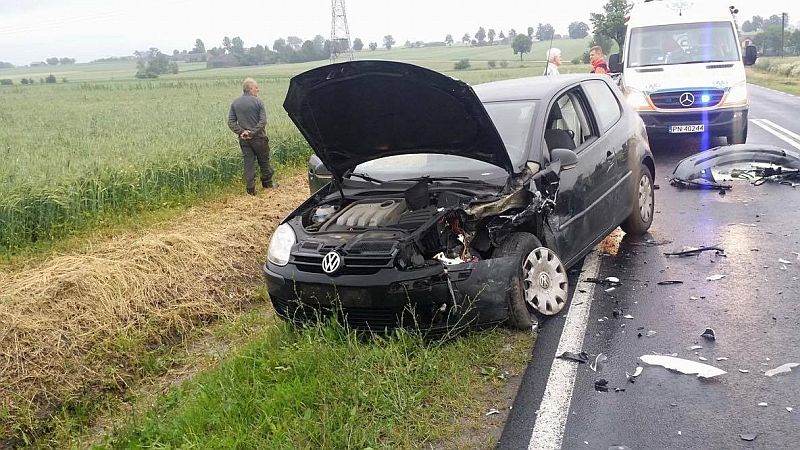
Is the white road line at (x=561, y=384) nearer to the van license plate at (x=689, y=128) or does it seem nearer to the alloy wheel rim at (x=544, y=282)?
the alloy wheel rim at (x=544, y=282)

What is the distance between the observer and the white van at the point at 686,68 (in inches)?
450

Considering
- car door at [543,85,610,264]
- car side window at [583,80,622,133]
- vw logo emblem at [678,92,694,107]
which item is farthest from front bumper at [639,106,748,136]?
car door at [543,85,610,264]

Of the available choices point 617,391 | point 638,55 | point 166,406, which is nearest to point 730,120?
point 638,55

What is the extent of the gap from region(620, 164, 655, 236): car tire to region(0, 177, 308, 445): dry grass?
12.9 ft

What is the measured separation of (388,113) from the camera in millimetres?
5082

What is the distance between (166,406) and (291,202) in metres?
5.64

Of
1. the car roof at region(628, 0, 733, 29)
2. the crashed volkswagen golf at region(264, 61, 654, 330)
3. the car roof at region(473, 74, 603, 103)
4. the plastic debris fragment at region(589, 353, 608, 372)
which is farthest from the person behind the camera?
the car roof at region(628, 0, 733, 29)

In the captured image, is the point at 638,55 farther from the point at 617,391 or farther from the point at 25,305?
the point at 25,305

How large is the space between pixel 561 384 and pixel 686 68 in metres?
9.56

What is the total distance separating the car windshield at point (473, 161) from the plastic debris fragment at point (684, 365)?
5.31 feet

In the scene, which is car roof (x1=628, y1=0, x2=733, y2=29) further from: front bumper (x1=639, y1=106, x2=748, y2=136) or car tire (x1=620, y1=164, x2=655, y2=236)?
car tire (x1=620, y1=164, x2=655, y2=236)

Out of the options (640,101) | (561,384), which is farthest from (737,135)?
(561,384)

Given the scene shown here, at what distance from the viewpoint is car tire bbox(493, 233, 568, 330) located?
4633 millimetres

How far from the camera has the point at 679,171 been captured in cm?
949
